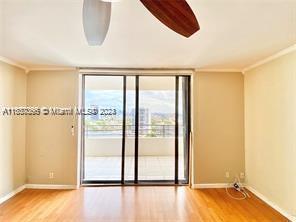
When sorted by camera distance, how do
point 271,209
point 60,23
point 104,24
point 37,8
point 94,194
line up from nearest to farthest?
1. point 104,24
2. point 37,8
3. point 60,23
4. point 271,209
5. point 94,194

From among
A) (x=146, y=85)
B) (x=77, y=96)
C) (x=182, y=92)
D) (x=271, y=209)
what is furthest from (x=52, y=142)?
(x=271, y=209)

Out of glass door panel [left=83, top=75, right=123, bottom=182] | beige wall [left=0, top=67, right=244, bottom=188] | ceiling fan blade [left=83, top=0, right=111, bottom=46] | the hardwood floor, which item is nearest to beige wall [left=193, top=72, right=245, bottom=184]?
beige wall [left=0, top=67, right=244, bottom=188]

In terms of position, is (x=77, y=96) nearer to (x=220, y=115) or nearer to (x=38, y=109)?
(x=38, y=109)

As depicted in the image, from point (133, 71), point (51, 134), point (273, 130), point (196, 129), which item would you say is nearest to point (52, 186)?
point (51, 134)

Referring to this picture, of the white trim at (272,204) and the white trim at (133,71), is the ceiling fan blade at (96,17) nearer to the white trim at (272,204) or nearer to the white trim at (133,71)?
the white trim at (133,71)

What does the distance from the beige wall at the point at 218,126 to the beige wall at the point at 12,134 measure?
3.22m

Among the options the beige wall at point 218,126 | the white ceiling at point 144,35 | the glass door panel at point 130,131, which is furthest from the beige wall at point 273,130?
the glass door panel at point 130,131

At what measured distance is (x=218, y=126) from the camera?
4.87 meters

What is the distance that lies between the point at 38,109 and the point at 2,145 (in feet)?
3.29

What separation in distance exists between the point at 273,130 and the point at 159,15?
303 centimetres

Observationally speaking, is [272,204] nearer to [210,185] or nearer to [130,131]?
[210,185]

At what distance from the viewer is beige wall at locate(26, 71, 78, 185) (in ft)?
15.7

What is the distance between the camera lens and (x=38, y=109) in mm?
4816

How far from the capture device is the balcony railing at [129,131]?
5109 millimetres
